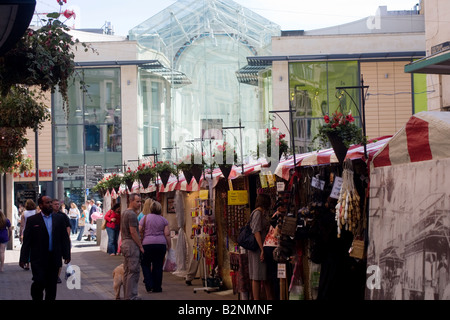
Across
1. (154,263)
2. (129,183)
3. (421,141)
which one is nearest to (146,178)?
(129,183)

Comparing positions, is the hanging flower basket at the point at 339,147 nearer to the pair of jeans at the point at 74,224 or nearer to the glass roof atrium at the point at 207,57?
the pair of jeans at the point at 74,224

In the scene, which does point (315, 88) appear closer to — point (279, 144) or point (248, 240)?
point (279, 144)

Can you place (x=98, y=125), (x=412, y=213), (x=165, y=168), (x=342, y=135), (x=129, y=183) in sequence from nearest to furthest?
(x=412, y=213) → (x=342, y=135) → (x=165, y=168) → (x=129, y=183) → (x=98, y=125)

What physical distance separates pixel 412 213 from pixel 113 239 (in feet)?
65.7

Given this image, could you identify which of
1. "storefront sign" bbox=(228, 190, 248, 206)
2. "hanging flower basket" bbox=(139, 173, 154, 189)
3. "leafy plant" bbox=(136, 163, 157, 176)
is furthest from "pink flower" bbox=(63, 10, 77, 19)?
"hanging flower basket" bbox=(139, 173, 154, 189)

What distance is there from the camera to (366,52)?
38125 millimetres

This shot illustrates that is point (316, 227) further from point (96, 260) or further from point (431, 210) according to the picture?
point (96, 260)

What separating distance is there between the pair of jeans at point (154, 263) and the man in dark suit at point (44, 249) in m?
3.65

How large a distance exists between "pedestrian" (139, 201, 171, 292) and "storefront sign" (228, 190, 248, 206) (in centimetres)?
171

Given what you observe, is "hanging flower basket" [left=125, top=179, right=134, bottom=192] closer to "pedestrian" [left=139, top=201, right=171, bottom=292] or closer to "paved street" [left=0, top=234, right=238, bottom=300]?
"paved street" [left=0, top=234, right=238, bottom=300]

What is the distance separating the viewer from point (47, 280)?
10578mm

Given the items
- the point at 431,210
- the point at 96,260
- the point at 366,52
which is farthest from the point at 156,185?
the point at 366,52

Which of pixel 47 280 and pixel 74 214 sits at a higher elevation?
pixel 47 280

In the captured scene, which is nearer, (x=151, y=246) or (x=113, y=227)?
(x=151, y=246)
